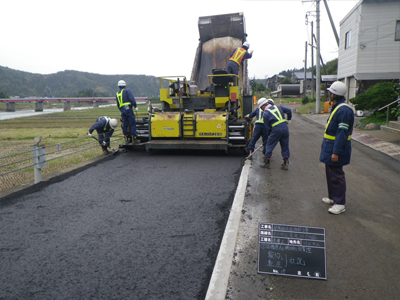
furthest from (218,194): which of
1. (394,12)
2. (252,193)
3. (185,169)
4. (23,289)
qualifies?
(394,12)

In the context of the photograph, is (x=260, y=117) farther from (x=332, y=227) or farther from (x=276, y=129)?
(x=332, y=227)

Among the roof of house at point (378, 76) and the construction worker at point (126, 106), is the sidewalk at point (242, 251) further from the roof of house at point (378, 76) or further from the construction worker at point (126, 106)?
the roof of house at point (378, 76)

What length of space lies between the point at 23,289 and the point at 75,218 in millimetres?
1620

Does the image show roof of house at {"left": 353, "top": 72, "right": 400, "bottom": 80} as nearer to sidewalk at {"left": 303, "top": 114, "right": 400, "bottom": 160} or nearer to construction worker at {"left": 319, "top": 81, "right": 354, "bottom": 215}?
sidewalk at {"left": 303, "top": 114, "right": 400, "bottom": 160}

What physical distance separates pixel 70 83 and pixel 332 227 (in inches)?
7234

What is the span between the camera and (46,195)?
546cm

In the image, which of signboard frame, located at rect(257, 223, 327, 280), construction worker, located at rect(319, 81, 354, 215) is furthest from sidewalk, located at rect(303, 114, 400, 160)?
signboard frame, located at rect(257, 223, 327, 280)

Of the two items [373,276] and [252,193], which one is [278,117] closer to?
[252,193]

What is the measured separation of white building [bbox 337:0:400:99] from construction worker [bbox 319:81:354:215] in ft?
54.8

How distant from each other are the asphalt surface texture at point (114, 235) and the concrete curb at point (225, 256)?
76 millimetres

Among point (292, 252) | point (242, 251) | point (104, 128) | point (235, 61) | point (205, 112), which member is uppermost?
point (235, 61)

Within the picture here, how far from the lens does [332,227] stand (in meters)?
4.07

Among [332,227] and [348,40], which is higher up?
[348,40]

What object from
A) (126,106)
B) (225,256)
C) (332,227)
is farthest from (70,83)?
(225,256)
